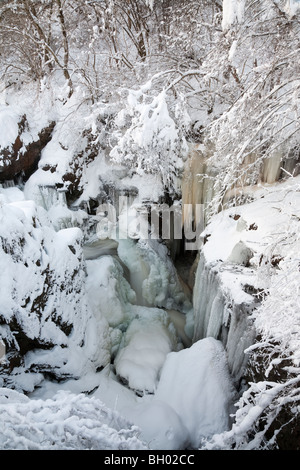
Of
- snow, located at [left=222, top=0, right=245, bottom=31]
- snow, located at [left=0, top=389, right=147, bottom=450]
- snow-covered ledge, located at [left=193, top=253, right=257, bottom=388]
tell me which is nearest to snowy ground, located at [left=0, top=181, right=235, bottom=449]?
snow, located at [left=0, top=389, right=147, bottom=450]

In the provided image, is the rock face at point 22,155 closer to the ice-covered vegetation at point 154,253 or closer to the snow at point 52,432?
the ice-covered vegetation at point 154,253

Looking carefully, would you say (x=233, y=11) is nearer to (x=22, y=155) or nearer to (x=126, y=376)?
(x=126, y=376)

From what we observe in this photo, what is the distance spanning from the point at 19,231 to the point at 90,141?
205 inches

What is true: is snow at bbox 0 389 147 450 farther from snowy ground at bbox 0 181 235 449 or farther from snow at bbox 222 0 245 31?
snow at bbox 222 0 245 31

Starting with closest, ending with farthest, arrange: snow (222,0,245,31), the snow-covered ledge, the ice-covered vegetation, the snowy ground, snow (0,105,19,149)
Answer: the snowy ground, the ice-covered vegetation, snow (222,0,245,31), the snow-covered ledge, snow (0,105,19,149)

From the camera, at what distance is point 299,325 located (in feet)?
9.20

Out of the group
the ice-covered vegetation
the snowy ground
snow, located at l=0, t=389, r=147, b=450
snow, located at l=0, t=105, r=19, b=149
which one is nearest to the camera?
snow, located at l=0, t=389, r=147, b=450

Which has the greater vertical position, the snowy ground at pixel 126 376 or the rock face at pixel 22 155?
the rock face at pixel 22 155

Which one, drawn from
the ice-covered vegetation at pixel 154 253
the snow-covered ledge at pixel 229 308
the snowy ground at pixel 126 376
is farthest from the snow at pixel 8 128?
the snow-covered ledge at pixel 229 308

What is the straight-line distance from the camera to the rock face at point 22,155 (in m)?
7.68

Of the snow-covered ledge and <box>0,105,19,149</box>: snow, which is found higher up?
<box>0,105,19,149</box>: snow

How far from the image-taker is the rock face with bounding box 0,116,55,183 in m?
7.68

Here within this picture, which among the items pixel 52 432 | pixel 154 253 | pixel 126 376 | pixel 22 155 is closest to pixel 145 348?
pixel 126 376
